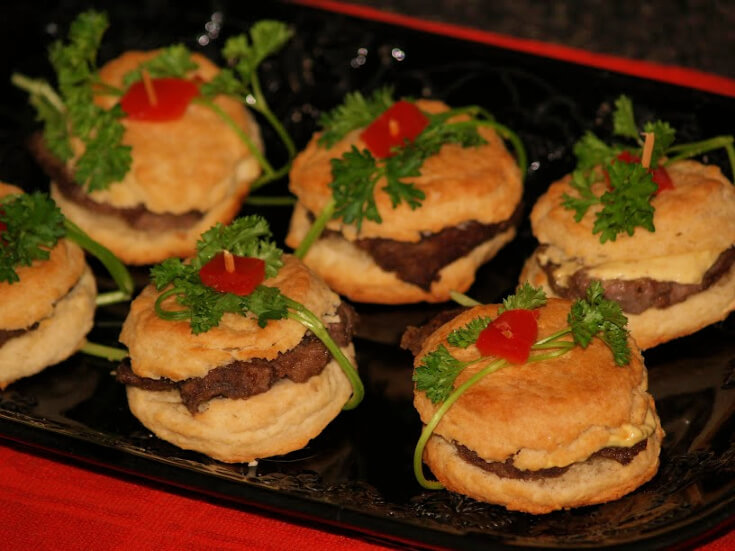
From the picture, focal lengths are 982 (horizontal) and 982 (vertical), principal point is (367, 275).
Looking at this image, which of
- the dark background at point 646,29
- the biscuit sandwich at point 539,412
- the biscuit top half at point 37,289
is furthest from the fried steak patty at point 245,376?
the dark background at point 646,29

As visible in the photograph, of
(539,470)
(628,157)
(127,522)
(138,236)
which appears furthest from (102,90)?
(539,470)

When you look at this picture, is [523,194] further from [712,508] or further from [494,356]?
[712,508]

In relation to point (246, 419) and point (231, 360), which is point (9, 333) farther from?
point (246, 419)

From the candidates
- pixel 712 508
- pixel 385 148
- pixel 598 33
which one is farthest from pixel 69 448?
pixel 598 33

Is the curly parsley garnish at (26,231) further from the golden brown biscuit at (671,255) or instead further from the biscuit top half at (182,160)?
the golden brown biscuit at (671,255)

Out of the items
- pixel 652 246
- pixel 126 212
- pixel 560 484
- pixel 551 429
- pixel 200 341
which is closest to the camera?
pixel 551 429

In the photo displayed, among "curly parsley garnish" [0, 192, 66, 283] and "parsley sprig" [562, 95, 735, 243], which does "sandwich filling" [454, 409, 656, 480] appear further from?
"curly parsley garnish" [0, 192, 66, 283]
